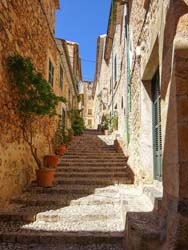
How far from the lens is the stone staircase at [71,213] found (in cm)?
292

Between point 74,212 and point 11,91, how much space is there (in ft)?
8.19

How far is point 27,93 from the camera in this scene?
4.65 m

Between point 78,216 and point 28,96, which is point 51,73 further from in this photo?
point 78,216

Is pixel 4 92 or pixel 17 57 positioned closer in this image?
pixel 4 92

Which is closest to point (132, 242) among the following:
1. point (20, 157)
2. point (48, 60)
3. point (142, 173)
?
point (142, 173)

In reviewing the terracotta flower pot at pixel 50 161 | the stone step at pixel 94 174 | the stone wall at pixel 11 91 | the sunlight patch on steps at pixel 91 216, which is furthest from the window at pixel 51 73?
the sunlight patch on steps at pixel 91 216

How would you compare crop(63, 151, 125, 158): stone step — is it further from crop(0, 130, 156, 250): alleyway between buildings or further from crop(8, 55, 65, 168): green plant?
crop(8, 55, 65, 168): green plant

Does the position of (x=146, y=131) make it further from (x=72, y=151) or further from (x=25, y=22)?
(x=72, y=151)

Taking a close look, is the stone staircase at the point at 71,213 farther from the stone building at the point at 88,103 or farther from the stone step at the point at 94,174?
the stone building at the point at 88,103

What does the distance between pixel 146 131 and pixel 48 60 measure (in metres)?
4.33

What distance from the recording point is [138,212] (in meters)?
2.87

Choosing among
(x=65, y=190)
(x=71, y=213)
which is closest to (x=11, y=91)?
(x=65, y=190)

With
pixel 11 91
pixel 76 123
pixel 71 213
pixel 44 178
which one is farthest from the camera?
pixel 76 123

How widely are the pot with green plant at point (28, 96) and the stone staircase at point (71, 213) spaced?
0.80 metres
